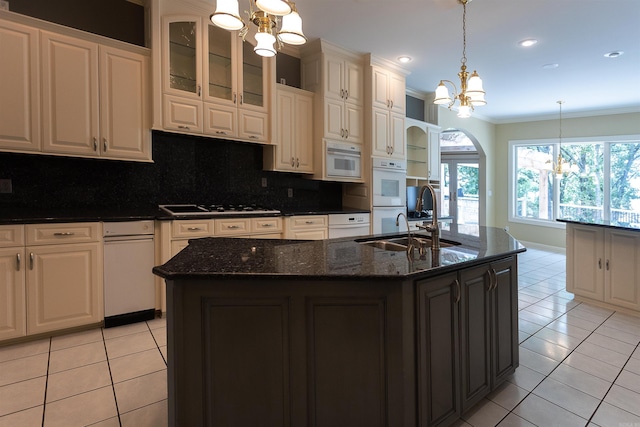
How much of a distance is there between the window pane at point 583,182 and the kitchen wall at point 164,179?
565cm

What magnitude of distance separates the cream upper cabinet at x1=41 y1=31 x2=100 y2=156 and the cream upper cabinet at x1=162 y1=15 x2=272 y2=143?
1.81 feet

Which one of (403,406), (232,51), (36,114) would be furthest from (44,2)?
(403,406)

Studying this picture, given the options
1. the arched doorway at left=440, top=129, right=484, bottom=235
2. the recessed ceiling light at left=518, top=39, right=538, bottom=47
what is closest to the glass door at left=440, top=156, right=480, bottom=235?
the arched doorway at left=440, top=129, right=484, bottom=235

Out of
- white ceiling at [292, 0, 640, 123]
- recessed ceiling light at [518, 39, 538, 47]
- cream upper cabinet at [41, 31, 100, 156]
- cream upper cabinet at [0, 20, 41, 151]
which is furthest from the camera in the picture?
recessed ceiling light at [518, 39, 538, 47]

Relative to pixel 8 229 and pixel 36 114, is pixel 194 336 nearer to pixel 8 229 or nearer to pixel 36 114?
pixel 8 229

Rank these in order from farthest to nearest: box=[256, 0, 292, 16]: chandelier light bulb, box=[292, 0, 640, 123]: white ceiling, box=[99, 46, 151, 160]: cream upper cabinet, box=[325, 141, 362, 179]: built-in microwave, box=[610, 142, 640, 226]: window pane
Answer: box=[610, 142, 640, 226]: window pane → box=[325, 141, 362, 179]: built-in microwave → box=[292, 0, 640, 123]: white ceiling → box=[99, 46, 151, 160]: cream upper cabinet → box=[256, 0, 292, 16]: chandelier light bulb

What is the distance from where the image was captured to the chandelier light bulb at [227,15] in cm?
173

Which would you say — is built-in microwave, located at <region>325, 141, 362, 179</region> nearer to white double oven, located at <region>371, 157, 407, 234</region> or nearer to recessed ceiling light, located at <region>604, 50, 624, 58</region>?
white double oven, located at <region>371, 157, 407, 234</region>

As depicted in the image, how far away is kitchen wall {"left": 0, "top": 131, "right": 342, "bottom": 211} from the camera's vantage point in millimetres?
2958

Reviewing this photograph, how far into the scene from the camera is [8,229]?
8.09 feet

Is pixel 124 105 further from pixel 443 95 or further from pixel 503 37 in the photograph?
pixel 503 37

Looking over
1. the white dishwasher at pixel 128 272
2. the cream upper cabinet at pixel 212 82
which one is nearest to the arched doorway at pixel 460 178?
the cream upper cabinet at pixel 212 82

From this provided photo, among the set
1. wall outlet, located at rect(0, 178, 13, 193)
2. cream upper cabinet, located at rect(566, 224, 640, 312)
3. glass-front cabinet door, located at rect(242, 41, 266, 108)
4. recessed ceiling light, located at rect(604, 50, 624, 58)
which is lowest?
cream upper cabinet, located at rect(566, 224, 640, 312)

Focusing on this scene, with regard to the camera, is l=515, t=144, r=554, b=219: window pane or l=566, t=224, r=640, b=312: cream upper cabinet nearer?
l=566, t=224, r=640, b=312: cream upper cabinet
